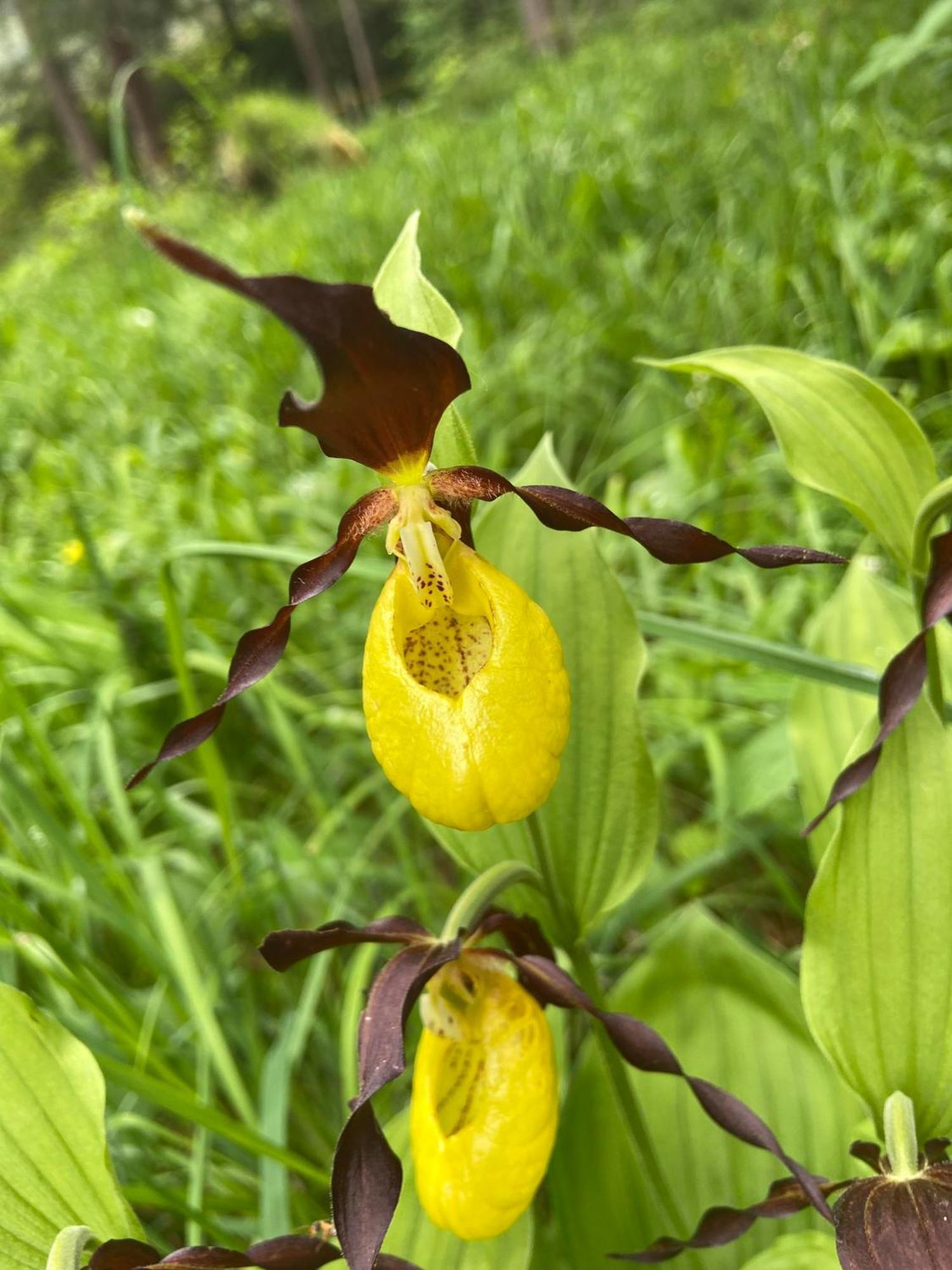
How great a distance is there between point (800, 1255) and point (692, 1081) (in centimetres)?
16

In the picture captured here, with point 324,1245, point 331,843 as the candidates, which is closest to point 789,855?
point 331,843

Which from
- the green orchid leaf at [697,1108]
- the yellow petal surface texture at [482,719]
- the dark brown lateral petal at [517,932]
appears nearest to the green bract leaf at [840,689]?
the green orchid leaf at [697,1108]

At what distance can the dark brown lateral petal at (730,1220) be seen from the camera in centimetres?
58

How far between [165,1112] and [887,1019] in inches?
34.4

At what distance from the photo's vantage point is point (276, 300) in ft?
1.32

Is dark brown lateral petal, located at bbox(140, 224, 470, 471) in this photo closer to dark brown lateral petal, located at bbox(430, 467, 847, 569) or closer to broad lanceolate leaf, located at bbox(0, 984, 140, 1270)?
dark brown lateral petal, located at bbox(430, 467, 847, 569)

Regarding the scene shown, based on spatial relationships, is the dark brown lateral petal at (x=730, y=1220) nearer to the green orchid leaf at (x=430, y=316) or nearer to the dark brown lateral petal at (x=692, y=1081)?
the dark brown lateral petal at (x=692, y=1081)

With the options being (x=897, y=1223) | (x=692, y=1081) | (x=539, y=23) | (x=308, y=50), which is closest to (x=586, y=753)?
(x=692, y=1081)

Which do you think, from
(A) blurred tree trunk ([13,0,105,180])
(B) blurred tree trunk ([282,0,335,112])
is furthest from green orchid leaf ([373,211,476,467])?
(A) blurred tree trunk ([13,0,105,180])

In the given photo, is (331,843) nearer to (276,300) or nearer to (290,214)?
(276,300)

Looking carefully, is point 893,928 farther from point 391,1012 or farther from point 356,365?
point 356,365

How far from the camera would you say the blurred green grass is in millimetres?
1063

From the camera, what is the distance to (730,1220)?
0.59 m

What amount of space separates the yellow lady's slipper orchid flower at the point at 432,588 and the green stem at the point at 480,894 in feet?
0.24
